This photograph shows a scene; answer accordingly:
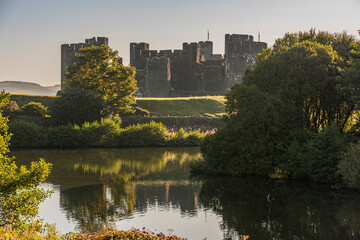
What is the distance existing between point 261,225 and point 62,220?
19.8ft

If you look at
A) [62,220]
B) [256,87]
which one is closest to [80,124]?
[256,87]

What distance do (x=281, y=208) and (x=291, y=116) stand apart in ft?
24.5

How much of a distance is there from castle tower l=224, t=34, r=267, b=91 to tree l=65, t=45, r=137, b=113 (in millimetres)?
30248

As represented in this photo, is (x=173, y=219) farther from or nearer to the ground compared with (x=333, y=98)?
nearer to the ground

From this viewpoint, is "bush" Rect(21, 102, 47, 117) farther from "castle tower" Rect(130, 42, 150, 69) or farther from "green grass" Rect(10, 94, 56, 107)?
"castle tower" Rect(130, 42, 150, 69)

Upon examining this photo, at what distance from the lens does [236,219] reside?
46.3 feet

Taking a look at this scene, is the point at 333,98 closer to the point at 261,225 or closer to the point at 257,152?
the point at 257,152

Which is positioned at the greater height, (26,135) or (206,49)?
(206,49)

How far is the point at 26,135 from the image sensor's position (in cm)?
3456

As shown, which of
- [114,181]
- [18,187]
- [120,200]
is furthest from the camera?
[114,181]

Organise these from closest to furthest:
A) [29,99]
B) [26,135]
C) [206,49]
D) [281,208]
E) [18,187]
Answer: [18,187] → [281,208] → [26,135] → [29,99] → [206,49]

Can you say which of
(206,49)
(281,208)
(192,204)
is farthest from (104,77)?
(206,49)

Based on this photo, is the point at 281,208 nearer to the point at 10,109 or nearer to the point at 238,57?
the point at 10,109

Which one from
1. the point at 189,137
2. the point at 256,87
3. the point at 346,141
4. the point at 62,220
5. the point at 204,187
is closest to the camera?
the point at 62,220
